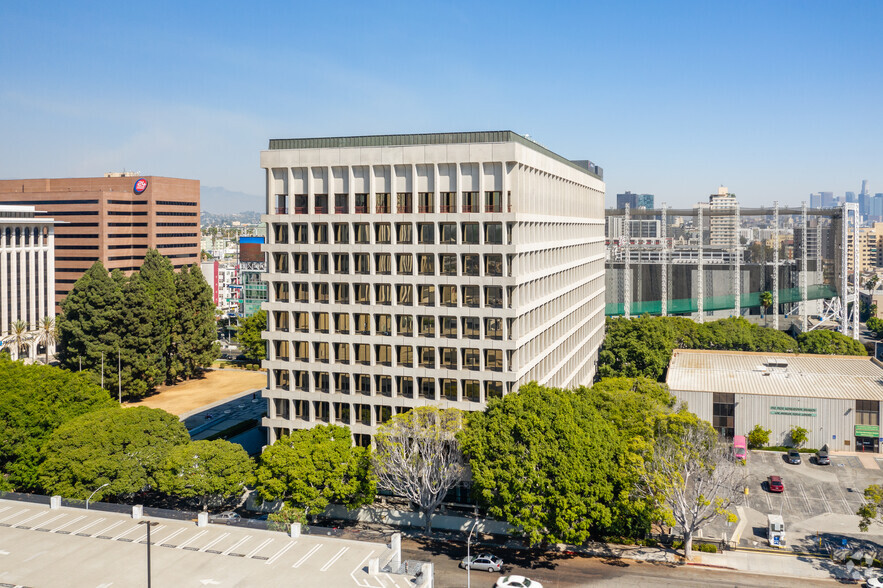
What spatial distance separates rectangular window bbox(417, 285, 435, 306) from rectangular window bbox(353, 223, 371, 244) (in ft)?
25.3

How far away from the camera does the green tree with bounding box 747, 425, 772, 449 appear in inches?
3782

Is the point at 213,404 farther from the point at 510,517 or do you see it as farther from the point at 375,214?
the point at 510,517

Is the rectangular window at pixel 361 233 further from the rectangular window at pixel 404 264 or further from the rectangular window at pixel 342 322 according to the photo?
the rectangular window at pixel 342 322

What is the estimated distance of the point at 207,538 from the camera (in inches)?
2203

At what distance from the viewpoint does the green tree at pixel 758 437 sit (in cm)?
9606

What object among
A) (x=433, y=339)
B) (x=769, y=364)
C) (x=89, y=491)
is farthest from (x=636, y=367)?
(x=89, y=491)

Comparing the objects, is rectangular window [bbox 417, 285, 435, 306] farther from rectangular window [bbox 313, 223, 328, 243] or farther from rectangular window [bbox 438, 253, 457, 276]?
rectangular window [bbox 313, 223, 328, 243]

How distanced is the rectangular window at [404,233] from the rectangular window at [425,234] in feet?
3.05

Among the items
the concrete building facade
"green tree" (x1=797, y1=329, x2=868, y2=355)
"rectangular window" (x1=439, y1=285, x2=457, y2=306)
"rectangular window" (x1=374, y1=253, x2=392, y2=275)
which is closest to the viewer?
"rectangular window" (x1=439, y1=285, x2=457, y2=306)

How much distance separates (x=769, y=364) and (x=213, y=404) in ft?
308

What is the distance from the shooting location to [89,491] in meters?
66.8

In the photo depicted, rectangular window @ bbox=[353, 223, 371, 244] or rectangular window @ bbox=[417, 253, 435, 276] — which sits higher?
rectangular window @ bbox=[353, 223, 371, 244]

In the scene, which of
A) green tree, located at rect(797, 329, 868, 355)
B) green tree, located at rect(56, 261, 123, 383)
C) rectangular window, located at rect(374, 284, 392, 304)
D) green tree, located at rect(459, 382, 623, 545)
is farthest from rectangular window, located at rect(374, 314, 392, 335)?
green tree, located at rect(797, 329, 868, 355)

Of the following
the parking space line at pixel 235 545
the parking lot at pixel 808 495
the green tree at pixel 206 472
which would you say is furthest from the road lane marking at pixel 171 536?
the parking lot at pixel 808 495
